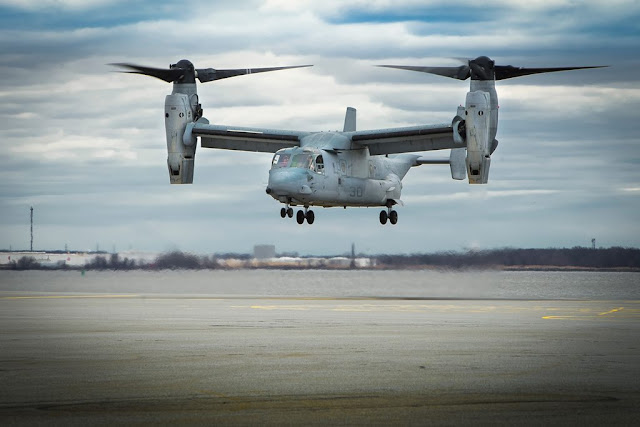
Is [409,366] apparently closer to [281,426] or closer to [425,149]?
[281,426]

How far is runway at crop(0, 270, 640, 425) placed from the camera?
11445mm

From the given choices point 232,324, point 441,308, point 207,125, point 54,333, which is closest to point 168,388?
point 54,333

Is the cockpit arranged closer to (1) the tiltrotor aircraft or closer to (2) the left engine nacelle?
(1) the tiltrotor aircraft

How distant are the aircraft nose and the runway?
18913 mm

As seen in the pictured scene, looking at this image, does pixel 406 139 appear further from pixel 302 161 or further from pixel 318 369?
pixel 318 369

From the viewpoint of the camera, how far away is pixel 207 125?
55.1 m

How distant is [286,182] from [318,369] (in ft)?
106

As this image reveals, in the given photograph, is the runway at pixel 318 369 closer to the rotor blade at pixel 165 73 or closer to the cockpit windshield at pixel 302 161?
the cockpit windshield at pixel 302 161

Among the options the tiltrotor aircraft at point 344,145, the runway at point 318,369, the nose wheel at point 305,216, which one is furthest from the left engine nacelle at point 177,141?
the runway at point 318,369

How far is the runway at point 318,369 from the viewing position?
11445mm

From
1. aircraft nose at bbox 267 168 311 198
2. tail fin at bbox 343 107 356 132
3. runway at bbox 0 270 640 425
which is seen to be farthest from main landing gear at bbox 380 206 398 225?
runway at bbox 0 270 640 425

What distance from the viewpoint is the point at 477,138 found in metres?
47.1

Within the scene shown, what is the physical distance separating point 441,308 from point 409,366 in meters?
18.5

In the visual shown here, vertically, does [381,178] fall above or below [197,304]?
above
